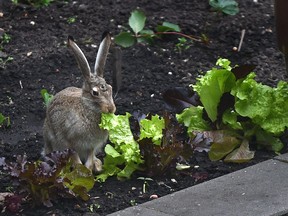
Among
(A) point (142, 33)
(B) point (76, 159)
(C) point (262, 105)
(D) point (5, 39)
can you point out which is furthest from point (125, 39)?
(B) point (76, 159)

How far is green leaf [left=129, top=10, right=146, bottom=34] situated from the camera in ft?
27.4

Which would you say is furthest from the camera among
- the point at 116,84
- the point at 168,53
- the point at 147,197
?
the point at 168,53

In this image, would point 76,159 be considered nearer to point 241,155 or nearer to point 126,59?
point 241,155

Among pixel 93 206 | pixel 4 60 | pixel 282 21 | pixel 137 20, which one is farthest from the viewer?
pixel 137 20

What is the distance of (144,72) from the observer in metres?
8.06

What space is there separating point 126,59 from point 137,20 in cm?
37

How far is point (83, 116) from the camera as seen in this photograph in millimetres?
6383

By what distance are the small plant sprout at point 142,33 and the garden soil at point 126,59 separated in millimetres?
65

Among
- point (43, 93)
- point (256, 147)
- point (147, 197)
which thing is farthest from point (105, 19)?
point (147, 197)

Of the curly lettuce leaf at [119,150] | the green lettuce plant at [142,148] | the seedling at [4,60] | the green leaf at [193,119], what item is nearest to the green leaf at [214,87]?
the green leaf at [193,119]

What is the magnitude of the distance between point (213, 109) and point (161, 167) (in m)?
0.74

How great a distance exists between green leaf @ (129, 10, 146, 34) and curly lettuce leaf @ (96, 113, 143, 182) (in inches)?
82.6

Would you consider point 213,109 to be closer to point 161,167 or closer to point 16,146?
point 161,167

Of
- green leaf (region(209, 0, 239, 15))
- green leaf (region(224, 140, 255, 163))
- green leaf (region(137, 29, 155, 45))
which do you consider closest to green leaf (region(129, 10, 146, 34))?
green leaf (region(137, 29, 155, 45))
